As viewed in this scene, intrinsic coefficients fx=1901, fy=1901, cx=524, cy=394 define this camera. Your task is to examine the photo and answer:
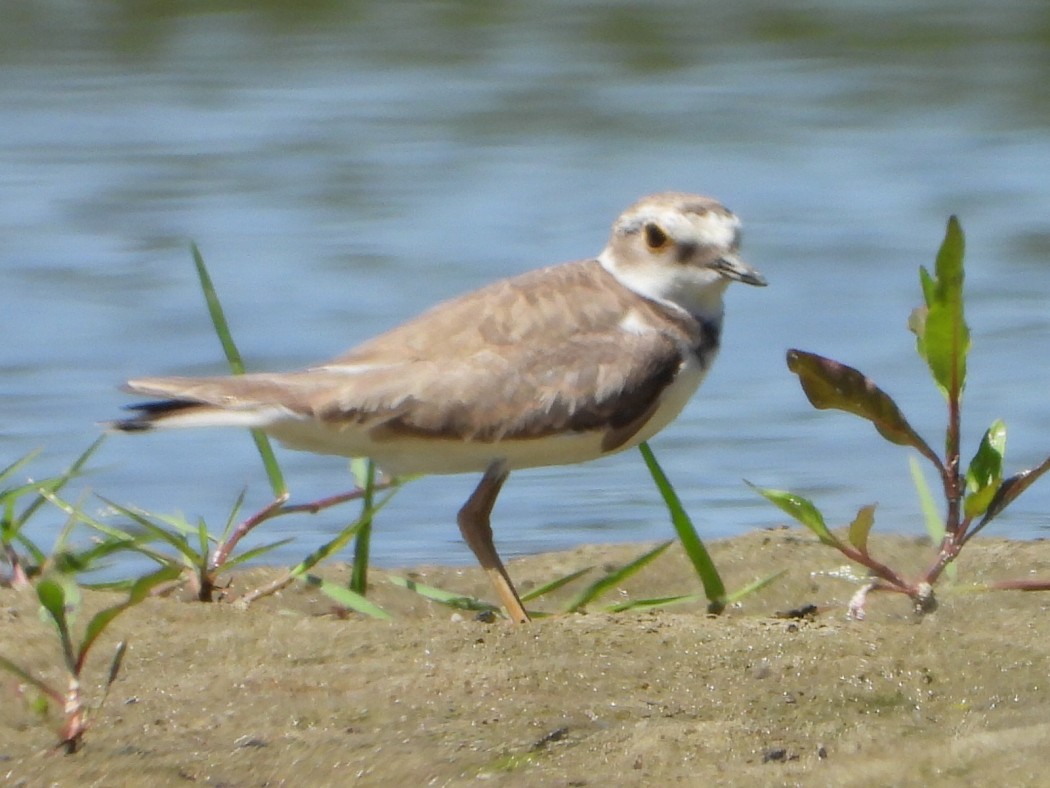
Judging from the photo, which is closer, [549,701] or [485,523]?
[549,701]

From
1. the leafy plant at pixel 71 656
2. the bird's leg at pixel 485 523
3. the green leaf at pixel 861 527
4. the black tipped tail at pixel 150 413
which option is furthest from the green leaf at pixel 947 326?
the leafy plant at pixel 71 656

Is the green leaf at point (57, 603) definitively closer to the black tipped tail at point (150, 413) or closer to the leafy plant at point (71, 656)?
the leafy plant at point (71, 656)

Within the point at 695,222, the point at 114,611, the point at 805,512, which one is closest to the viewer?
the point at 114,611

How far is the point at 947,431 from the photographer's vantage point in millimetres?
4055

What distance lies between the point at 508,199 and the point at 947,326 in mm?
5842

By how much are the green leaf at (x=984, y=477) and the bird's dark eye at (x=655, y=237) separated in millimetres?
1152

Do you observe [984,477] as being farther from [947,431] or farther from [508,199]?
[508,199]

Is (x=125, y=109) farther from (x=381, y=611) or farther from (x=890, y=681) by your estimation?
(x=890, y=681)

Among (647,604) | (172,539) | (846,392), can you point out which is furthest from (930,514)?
(172,539)

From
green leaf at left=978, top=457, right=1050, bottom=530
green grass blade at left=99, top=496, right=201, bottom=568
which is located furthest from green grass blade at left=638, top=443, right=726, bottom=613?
green grass blade at left=99, top=496, right=201, bottom=568

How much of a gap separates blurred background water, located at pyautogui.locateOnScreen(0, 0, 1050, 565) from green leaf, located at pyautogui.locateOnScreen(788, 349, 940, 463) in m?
1.95

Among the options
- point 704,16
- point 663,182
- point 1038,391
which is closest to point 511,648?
point 1038,391

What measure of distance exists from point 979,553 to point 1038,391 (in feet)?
7.80

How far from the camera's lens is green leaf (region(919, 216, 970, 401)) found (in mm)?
3986
